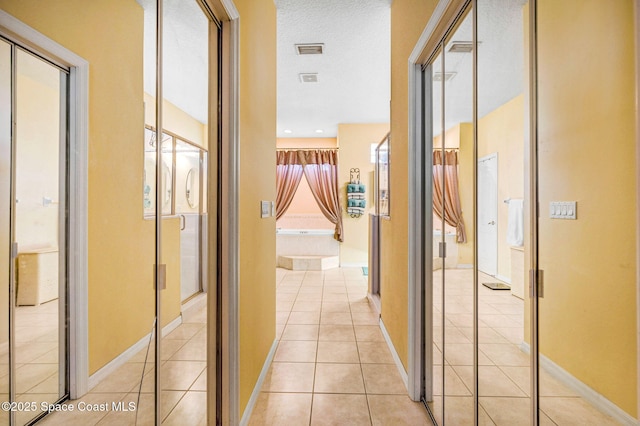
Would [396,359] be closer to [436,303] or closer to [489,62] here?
[436,303]

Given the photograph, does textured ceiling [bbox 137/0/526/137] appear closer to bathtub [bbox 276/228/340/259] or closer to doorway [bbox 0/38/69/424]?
doorway [bbox 0/38/69/424]

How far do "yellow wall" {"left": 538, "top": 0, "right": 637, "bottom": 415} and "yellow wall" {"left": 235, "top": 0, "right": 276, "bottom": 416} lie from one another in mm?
1308

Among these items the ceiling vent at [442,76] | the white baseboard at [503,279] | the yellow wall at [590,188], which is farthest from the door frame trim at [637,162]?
the ceiling vent at [442,76]

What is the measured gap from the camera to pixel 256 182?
2021mm

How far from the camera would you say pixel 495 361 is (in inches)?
45.8

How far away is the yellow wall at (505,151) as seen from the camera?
978mm

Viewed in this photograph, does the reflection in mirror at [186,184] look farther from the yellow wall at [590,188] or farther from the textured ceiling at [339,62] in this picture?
the yellow wall at [590,188]

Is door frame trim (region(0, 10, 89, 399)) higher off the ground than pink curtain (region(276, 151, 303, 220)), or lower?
lower

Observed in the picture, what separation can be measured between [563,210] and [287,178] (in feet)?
21.7

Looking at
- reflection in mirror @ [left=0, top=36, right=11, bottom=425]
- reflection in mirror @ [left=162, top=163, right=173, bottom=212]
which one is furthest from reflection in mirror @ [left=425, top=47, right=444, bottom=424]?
reflection in mirror @ [left=0, top=36, right=11, bottom=425]

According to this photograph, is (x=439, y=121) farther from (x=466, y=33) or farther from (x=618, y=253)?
(x=618, y=253)

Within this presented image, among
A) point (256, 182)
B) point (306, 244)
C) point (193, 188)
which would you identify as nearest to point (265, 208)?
point (256, 182)

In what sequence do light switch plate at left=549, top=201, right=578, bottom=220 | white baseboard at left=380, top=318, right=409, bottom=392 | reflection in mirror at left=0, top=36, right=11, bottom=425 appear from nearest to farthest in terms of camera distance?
reflection in mirror at left=0, top=36, right=11, bottom=425
light switch plate at left=549, top=201, right=578, bottom=220
white baseboard at left=380, top=318, right=409, bottom=392

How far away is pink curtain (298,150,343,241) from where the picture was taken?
686 centimetres
